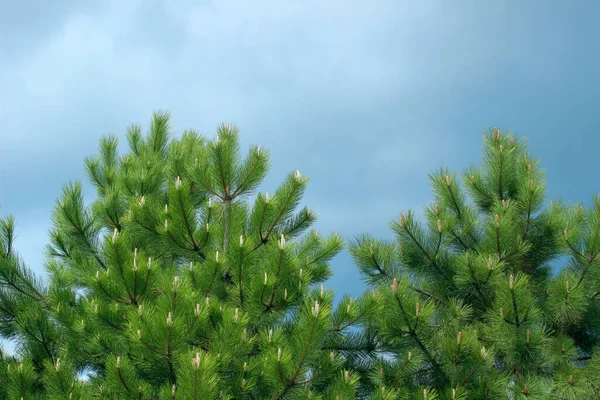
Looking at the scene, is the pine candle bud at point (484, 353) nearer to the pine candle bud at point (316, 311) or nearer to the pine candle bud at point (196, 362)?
the pine candle bud at point (316, 311)

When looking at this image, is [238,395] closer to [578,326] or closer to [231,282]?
[231,282]

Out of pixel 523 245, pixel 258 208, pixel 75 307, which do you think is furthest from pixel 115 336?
pixel 523 245

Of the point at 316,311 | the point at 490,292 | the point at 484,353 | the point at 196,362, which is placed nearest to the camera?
the point at 196,362

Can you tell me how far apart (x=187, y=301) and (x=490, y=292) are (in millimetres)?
3597

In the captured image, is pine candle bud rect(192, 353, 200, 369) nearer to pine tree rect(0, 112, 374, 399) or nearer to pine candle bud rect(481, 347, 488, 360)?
pine tree rect(0, 112, 374, 399)

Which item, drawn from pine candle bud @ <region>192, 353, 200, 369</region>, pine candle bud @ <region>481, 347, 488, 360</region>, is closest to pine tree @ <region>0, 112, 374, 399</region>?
pine candle bud @ <region>192, 353, 200, 369</region>

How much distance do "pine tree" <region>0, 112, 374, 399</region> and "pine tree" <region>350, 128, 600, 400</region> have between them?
555 mm

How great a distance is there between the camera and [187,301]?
17.7 feet

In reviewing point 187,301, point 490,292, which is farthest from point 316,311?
point 490,292

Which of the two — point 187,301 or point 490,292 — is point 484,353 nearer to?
point 490,292

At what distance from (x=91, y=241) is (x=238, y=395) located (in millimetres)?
3224

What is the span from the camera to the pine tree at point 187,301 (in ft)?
17.7

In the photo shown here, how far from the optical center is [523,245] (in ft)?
24.3

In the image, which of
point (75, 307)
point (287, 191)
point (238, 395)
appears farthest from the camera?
point (75, 307)
